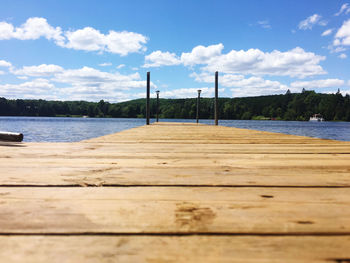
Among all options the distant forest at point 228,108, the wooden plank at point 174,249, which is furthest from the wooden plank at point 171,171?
the distant forest at point 228,108

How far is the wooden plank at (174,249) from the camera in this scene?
68cm

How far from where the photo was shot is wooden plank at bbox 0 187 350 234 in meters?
0.84

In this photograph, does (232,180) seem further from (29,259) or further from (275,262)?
(29,259)

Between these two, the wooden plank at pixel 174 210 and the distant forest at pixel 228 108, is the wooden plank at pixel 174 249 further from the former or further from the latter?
the distant forest at pixel 228 108

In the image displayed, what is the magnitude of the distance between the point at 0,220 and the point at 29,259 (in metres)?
0.32

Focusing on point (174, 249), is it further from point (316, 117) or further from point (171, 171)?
point (316, 117)

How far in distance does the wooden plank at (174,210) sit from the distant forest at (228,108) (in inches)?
3606

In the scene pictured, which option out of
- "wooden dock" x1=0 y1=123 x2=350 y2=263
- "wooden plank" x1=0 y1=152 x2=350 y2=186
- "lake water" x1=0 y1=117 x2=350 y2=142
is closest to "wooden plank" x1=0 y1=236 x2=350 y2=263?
"wooden dock" x1=0 y1=123 x2=350 y2=263

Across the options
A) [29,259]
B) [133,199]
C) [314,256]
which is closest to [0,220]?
[29,259]

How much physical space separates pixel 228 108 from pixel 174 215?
111 metres

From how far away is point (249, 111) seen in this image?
11244cm

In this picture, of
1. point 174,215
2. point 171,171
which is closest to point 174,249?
point 174,215

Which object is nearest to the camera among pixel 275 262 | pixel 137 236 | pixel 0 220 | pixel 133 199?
pixel 275 262

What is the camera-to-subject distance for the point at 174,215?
94 centimetres
